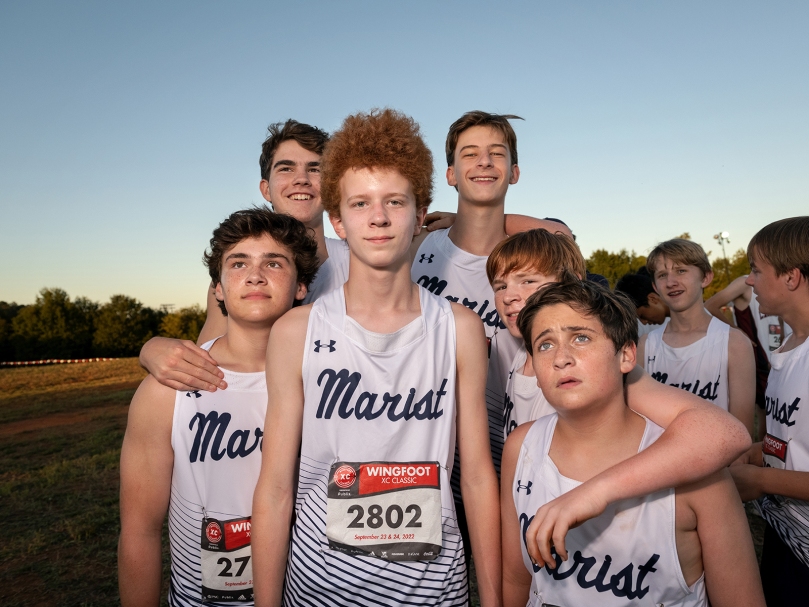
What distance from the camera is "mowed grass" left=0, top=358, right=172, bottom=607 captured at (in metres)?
5.29

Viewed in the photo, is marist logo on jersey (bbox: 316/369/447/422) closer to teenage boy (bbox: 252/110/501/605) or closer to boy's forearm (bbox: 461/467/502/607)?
teenage boy (bbox: 252/110/501/605)

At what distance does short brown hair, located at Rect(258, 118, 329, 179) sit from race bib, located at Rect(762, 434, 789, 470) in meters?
3.03

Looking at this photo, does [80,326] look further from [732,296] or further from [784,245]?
[784,245]

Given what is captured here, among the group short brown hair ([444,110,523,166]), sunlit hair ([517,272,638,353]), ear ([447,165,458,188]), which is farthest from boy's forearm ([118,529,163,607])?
short brown hair ([444,110,523,166])

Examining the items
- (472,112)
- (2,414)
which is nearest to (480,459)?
(472,112)

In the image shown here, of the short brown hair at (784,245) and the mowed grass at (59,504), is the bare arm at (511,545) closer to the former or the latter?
the short brown hair at (784,245)

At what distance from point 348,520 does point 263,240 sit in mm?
1378

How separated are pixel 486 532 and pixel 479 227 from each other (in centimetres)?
190

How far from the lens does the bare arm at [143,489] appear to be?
254 centimetres

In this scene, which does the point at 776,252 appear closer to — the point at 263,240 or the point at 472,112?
the point at 472,112

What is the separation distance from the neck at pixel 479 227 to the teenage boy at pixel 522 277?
1.78 ft

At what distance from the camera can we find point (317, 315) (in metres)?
2.41

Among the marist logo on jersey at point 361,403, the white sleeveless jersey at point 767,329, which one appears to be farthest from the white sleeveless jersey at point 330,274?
the white sleeveless jersey at point 767,329

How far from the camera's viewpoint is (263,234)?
9.27ft
